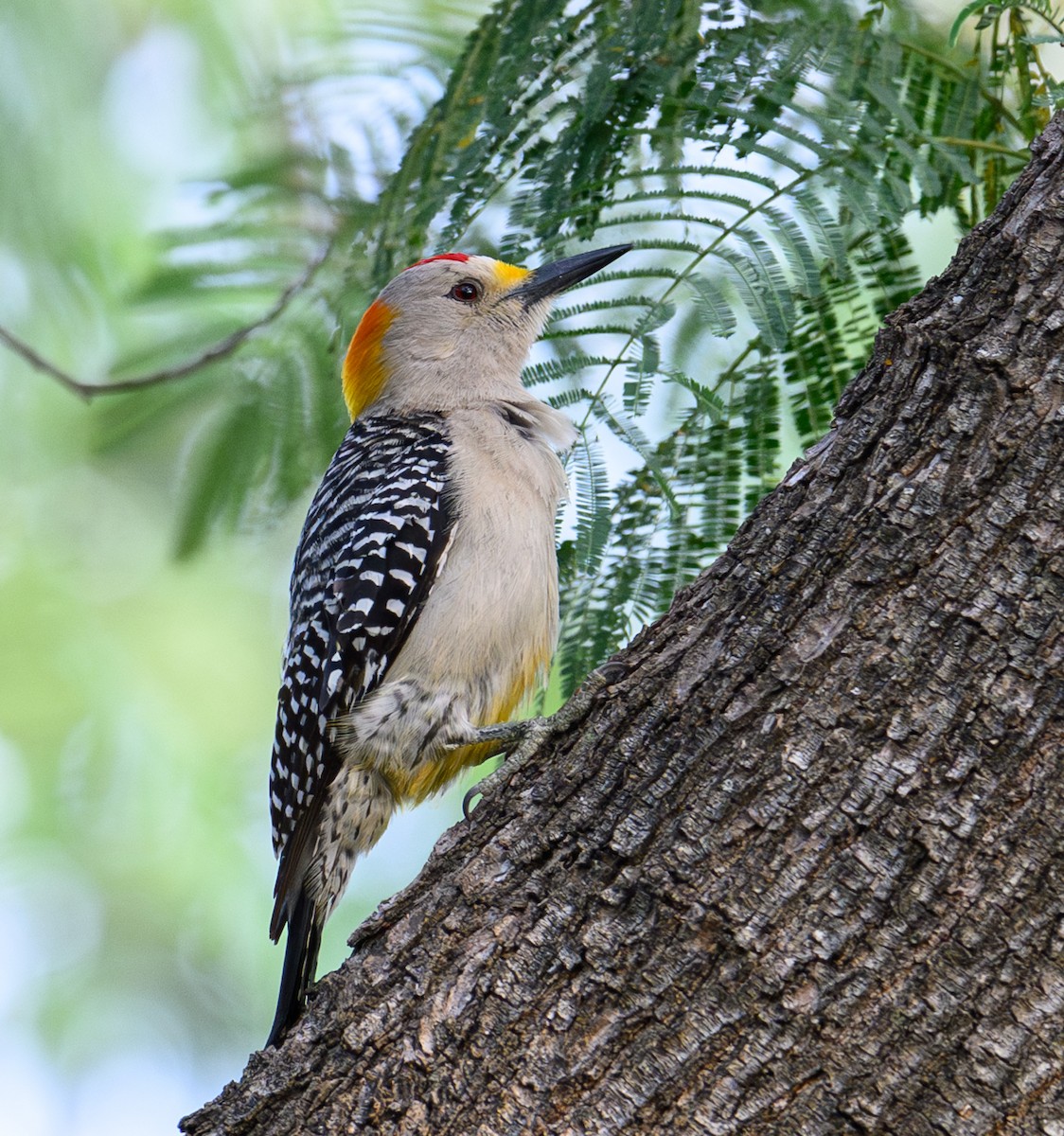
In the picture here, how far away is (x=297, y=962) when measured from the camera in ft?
12.9

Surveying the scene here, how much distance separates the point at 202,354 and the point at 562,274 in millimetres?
1756

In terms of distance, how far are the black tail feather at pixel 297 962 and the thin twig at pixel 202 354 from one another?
7.03 feet

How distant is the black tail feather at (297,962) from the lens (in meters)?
3.63

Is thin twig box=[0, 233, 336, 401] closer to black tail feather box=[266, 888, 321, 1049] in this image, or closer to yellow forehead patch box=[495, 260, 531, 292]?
yellow forehead patch box=[495, 260, 531, 292]

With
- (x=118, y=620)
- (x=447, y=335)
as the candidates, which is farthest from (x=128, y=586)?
(x=447, y=335)

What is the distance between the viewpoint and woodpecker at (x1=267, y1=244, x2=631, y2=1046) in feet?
13.4

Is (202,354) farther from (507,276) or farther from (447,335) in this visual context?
(507,276)

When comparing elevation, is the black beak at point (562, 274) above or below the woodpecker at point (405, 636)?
above

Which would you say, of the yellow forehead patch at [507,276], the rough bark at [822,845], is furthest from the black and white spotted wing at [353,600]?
the rough bark at [822,845]

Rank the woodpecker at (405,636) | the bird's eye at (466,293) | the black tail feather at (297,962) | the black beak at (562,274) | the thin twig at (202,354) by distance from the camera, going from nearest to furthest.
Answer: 1. the black tail feather at (297,962)
2. the black beak at (562,274)
3. the woodpecker at (405,636)
4. the thin twig at (202,354)
5. the bird's eye at (466,293)

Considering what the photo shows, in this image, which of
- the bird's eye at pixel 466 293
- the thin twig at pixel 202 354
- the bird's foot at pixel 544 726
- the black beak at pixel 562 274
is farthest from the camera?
the bird's eye at pixel 466 293

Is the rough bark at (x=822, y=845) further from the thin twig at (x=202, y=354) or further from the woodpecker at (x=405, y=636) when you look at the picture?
the thin twig at (x=202, y=354)

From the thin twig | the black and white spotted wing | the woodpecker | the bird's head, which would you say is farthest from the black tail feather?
the thin twig

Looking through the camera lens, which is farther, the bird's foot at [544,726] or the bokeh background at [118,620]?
the bokeh background at [118,620]
